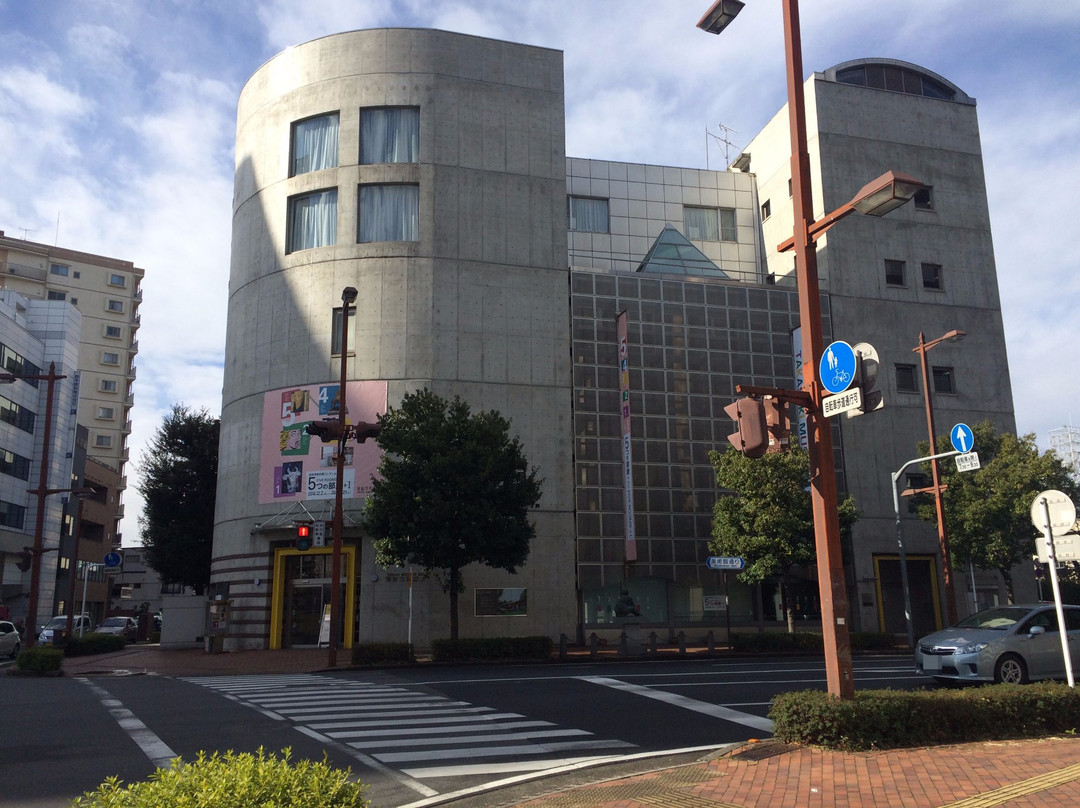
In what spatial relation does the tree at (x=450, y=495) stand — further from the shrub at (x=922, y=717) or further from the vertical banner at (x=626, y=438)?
the shrub at (x=922, y=717)

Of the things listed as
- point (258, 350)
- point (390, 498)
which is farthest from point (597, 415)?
point (258, 350)

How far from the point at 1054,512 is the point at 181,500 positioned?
4286 cm

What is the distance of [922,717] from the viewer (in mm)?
9914

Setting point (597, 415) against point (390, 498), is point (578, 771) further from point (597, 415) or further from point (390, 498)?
point (597, 415)

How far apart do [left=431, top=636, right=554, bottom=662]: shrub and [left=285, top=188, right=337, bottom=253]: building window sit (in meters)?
18.2

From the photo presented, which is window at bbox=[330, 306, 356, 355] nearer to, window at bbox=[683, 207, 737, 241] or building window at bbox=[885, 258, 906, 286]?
window at bbox=[683, 207, 737, 241]

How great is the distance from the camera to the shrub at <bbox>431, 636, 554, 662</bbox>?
28016 mm

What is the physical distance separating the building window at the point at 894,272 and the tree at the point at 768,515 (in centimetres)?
1388

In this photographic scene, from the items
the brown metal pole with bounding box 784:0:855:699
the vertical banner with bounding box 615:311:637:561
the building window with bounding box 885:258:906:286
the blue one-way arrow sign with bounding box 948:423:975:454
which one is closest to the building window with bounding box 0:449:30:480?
the vertical banner with bounding box 615:311:637:561

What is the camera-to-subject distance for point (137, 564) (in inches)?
4107

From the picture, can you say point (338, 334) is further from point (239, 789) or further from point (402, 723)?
point (239, 789)

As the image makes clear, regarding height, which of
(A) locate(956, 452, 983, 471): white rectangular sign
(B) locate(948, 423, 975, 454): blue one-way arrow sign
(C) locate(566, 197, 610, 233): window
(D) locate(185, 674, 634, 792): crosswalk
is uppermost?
(C) locate(566, 197, 610, 233): window

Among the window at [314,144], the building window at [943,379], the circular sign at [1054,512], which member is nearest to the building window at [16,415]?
the window at [314,144]

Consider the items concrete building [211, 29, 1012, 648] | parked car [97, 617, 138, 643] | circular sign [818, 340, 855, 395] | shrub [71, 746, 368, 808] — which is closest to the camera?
shrub [71, 746, 368, 808]
